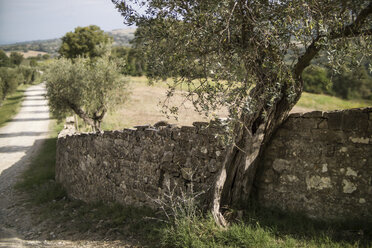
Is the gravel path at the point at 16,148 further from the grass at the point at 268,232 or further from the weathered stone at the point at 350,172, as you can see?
the weathered stone at the point at 350,172

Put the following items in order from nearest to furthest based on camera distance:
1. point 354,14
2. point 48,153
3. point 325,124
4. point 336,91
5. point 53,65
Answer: point 354,14, point 325,124, point 48,153, point 53,65, point 336,91

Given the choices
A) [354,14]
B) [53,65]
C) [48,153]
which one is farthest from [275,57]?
[53,65]

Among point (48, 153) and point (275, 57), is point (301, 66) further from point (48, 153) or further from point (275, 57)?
point (48, 153)

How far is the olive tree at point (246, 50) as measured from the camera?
14.4 feet

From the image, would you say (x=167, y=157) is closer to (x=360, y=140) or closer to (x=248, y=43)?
(x=248, y=43)

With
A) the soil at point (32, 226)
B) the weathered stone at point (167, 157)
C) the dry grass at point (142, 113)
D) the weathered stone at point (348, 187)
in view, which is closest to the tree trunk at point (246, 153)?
the weathered stone at point (348, 187)

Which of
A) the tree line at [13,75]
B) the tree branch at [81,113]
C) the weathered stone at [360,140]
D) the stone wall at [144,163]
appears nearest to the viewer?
the weathered stone at [360,140]

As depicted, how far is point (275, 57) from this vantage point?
469 cm

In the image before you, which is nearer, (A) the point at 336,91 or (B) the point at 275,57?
(B) the point at 275,57

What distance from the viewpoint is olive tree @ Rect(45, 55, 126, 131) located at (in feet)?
58.5

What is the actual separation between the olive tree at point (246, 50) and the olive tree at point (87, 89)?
1258 centimetres

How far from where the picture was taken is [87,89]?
1816 cm

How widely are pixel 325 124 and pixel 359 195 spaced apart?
1.19 m

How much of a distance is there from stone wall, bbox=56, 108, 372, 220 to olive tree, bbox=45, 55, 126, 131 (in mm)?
10498
